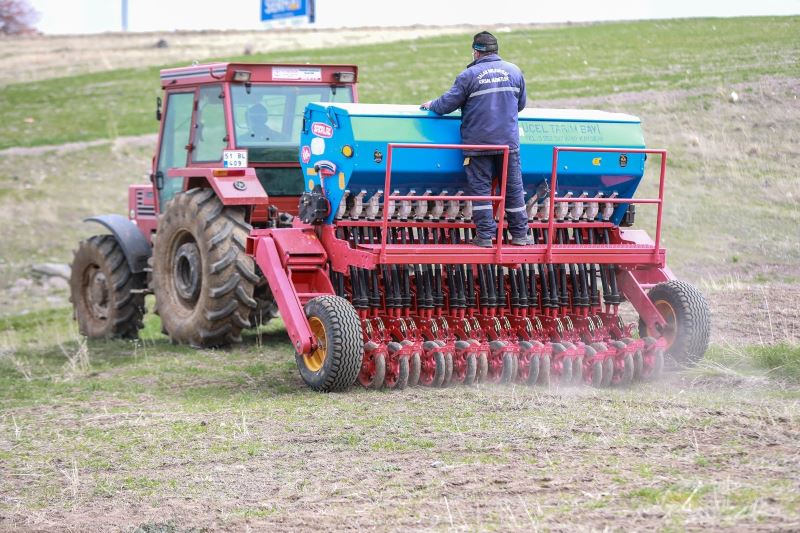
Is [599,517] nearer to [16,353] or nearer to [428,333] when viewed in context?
[428,333]

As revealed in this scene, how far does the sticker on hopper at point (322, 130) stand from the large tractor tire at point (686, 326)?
9.14ft

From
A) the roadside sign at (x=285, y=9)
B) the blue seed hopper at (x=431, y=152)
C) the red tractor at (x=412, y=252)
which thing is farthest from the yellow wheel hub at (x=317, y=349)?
the roadside sign at (x=285, y=9)

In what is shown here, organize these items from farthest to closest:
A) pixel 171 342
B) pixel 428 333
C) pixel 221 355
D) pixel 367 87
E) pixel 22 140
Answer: pixel 367 87 → pixel 22 140 → pixel 171 342 → pixel 221 355 → pixel 428 333

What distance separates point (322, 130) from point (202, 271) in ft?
6.44

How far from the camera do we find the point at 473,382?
26.6 ft

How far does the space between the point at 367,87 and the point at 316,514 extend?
958 inches

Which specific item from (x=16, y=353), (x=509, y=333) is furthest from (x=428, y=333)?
(x=16, y=353)

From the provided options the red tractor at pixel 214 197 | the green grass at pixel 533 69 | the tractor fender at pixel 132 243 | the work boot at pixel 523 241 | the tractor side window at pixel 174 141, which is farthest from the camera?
the green grass at pixel 533 69

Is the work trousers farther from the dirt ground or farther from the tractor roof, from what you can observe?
the tractor roof

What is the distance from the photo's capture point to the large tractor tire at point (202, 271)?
9.74 metres

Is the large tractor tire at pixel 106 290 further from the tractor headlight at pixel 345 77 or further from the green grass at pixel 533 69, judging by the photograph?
the green grass at pixel 533 69

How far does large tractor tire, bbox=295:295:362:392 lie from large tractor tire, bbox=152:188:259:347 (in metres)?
1.74

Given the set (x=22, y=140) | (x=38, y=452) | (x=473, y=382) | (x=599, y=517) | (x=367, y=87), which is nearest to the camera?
(x=599, y=517)

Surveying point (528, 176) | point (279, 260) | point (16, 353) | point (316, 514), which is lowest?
point (16, 353)
